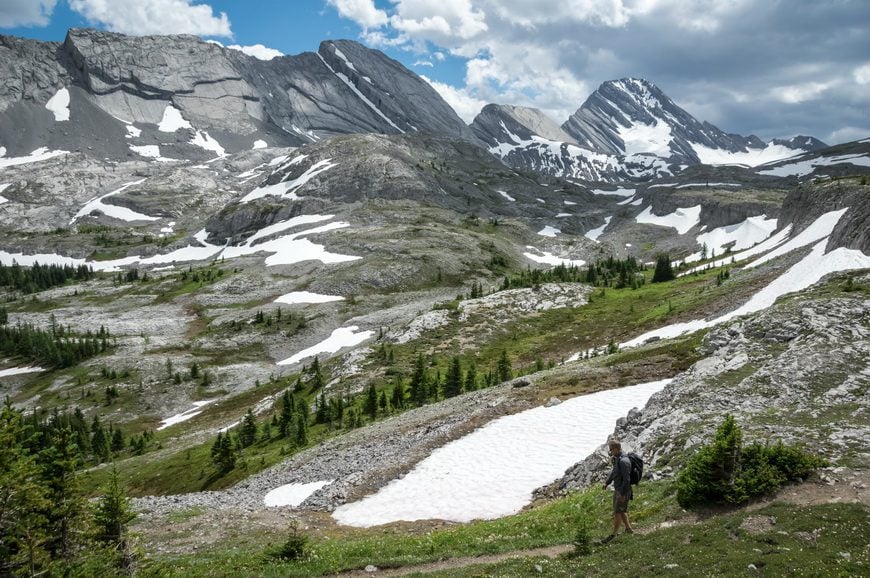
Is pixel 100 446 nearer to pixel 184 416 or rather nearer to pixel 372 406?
pixel 184 416

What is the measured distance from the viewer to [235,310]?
470 ft

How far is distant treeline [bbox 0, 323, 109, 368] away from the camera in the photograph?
405ft

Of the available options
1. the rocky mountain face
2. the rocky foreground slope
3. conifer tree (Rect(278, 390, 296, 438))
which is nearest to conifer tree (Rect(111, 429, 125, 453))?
conifer tree (Rect(278, 390, 296, 438))

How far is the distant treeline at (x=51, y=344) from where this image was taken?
123438 millimetres

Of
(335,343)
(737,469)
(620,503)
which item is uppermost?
(737,469)

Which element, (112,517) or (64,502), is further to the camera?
(112,517)

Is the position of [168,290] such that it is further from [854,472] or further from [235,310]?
[854,472]

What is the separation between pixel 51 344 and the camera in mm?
128375

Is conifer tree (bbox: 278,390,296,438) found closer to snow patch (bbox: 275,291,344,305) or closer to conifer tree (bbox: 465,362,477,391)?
conifer tree (bbox: 465,362,477,391)

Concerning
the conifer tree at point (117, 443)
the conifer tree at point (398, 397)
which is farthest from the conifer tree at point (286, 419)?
the conifer tree at point (117, 443)

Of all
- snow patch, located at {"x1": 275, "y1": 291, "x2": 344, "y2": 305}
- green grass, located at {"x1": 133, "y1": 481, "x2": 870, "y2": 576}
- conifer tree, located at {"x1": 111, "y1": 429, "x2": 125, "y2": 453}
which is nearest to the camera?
green grass, located at {"x1": 133, "y1": 481, "x2": 870, "y2": 576}

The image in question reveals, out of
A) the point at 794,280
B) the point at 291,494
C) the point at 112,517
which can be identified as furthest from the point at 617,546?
the point at 794,280

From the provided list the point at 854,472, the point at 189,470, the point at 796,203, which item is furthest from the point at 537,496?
the point at 796,203

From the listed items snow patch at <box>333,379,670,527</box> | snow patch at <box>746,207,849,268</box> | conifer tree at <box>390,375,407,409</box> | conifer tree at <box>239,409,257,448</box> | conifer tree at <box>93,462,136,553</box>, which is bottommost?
conifer tree at <box>239,409,257,448</box>
